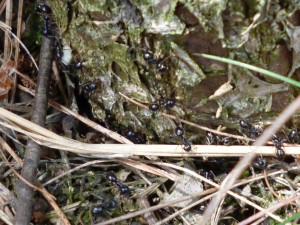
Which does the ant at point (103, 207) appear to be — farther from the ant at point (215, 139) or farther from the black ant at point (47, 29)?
the black ant at point (47, 29)

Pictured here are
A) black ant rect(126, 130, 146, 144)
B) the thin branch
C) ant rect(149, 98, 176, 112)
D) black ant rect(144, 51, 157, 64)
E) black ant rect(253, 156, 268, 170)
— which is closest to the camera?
black ant rect(144, 51, 157, 64)

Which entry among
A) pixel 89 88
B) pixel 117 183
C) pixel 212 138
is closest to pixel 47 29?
pixel 89 88

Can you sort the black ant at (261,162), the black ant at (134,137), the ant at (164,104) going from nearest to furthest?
the ant at (164,104)
the black ant at (261,162)
the black ant at (134,137)

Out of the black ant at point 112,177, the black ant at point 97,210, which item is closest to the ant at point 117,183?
the black ant at point 112,177

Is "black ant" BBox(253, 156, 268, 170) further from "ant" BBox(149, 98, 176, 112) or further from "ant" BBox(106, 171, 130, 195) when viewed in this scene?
"ant" BBox(106, 171, 130, 195)

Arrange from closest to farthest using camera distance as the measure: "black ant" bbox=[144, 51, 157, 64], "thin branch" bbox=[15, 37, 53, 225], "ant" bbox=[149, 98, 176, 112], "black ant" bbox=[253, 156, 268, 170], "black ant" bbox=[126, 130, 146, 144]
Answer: "black ant" bbox=[144, 51, 157, 64] → "thin branch" bbox=[15, 37, 53, 225] → "ant" bbox=[149, 98, 176, 112] → "black ant" bbox=[253, 156, 268, 170] → "black ant" bbox=[126, 130, 146, 144]

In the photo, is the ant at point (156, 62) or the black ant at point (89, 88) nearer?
the ant at point (156, 62)

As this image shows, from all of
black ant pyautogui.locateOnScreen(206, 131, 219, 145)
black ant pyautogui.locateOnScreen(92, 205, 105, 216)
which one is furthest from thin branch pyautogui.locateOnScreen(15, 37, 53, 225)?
black ant pyautogui.locateOnScreen(206, 131, 219, 145)

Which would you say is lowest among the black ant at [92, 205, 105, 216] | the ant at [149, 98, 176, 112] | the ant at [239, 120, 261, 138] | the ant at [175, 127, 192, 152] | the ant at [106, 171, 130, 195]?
the black ant at [92, 205, 105, 216]

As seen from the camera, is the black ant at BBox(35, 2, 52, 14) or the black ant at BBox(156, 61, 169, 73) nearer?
the black ant at BBox(156, 61, 169, 73)

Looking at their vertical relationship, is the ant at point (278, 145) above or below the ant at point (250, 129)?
below

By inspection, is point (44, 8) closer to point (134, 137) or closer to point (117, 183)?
point (134, 137)
